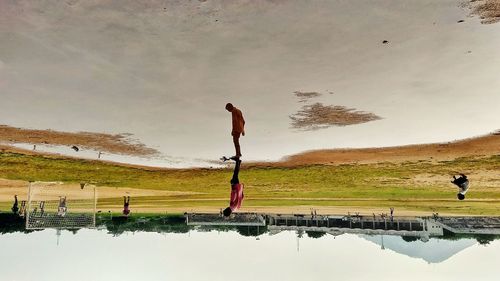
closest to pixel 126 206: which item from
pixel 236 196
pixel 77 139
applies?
pixel 77 139

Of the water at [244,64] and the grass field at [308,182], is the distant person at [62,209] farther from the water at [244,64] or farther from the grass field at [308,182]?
the water at [244,64]

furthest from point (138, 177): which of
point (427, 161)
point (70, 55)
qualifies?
point (427, 161)

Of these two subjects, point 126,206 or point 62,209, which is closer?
point 62,209

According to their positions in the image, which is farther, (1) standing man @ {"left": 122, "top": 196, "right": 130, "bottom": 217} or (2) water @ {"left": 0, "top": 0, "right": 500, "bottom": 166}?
(1) standing man @ {"left": 122, "top": 196, "right": 130, "bottom": 217}

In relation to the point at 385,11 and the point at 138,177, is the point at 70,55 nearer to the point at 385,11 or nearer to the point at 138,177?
the point at 385,11

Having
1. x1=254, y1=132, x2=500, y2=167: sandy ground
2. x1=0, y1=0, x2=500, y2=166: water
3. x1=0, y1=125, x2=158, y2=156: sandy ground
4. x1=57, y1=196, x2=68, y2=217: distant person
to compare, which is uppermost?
x1=0, y1=0, x2=500, y2=166: water

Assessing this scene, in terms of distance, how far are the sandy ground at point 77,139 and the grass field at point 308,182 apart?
2.05 meters

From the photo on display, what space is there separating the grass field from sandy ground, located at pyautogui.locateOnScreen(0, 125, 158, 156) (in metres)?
2.05

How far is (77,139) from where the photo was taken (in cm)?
1276

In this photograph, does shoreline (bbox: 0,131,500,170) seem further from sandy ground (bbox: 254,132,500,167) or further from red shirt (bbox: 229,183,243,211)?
red shirt (bbox: 229,183,243,211)

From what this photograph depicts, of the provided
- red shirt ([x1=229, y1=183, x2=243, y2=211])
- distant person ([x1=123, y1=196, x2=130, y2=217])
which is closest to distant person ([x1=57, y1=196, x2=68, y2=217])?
distant person ([x1=123, y1=196, x2=130, y2=217])

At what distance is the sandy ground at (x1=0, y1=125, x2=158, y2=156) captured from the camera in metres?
12.0

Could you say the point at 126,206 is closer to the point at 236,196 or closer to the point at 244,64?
the point at 244,64

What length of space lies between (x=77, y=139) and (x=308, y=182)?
406 inches
